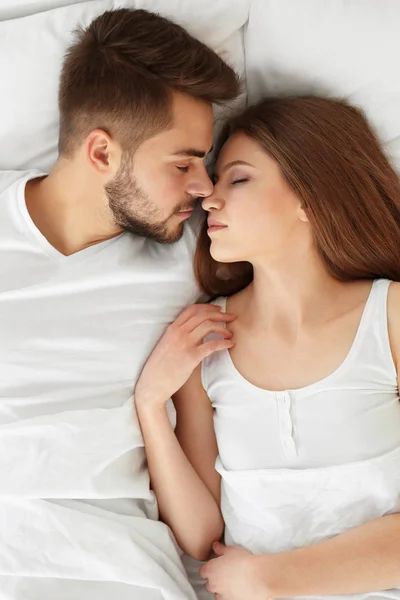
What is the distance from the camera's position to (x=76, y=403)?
162cm

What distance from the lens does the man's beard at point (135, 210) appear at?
63.6 inches

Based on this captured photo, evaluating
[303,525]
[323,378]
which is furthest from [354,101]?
[303,525]

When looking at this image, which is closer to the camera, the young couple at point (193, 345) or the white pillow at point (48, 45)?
the young couple at point (193, 345)

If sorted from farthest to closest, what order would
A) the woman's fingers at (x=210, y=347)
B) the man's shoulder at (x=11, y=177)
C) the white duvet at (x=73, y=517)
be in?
the man's shoulder at (x=11, y=177)
the woman's fingers at (x=210, y=347)
the white duvet at (x=73, y=517)

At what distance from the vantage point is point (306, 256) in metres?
1.67

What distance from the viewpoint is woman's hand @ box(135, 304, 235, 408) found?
5.32ft

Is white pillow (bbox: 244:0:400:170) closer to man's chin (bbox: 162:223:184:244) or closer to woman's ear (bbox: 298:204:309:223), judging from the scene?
woman's ear (bbox: 298:204:309:223)

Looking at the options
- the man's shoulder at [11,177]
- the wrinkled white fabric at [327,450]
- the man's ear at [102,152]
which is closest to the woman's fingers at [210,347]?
the wrinkled white fabric at [327,450]

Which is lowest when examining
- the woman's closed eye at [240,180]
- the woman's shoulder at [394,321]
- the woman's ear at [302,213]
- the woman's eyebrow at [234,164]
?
the woman's shoulder at [394,321]

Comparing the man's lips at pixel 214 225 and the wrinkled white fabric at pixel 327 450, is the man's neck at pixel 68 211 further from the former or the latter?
the wrinkled white fabric at pixel 327 450

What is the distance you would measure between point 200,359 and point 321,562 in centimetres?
49

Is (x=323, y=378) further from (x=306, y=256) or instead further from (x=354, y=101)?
(x=354, y=101)

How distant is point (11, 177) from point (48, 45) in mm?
331

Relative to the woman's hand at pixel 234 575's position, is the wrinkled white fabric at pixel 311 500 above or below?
above
